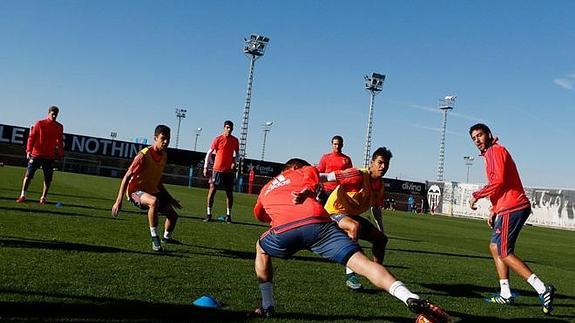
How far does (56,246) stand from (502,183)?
5649 millimetres

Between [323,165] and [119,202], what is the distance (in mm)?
4001

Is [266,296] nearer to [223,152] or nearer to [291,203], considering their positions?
[291,203]

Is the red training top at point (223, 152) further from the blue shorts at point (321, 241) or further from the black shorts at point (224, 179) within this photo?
the blue shorts at point (321, 241)

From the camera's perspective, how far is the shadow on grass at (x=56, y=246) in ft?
24.5

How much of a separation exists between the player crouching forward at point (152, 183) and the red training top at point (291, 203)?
348cm

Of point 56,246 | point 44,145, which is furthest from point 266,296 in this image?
point 44,145

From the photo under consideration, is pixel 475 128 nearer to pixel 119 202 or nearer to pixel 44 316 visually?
pixel 119 202

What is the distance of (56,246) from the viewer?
7695 mm

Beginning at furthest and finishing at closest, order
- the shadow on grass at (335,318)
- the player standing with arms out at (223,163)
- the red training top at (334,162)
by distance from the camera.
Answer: the player standing with arms out at (223,163)
the red training top at (334,162)
the shadow on grass at (335,318)

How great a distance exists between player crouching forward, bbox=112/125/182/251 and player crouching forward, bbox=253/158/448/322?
10.9 ft

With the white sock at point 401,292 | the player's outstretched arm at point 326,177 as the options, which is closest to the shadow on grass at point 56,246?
the player's outstretched arm at point 326,177

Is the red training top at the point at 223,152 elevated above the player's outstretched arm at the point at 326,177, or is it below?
above

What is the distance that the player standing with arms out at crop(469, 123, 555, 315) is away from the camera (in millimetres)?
6762

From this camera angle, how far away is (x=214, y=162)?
13.9 meters
